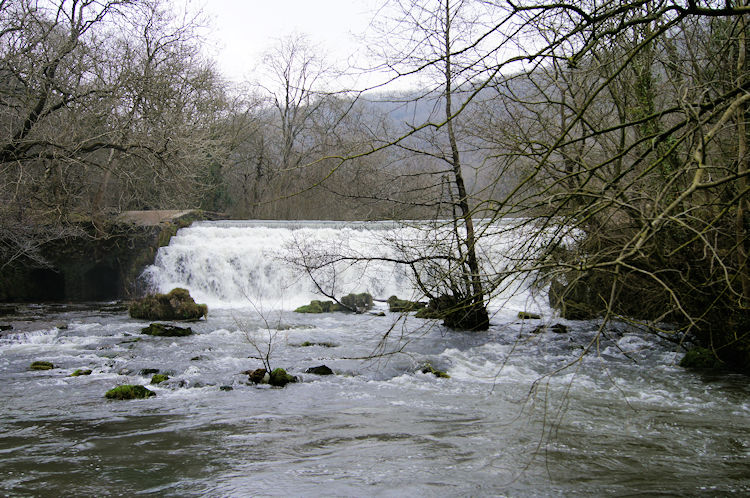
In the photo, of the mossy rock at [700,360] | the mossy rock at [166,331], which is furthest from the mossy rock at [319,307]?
the mossy rock at [700,360]

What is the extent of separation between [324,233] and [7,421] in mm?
12253

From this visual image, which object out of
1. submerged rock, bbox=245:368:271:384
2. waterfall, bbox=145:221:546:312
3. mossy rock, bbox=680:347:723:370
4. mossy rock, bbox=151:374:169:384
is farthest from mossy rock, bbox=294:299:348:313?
mossy rock, bbox=680:347:723:370

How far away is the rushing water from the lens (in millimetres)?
4180

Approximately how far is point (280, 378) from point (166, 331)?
4.15m

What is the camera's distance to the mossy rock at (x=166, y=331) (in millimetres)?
10723

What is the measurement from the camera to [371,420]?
19.2 ft

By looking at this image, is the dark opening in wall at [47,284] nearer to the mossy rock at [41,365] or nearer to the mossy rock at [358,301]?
the mossy rock at [358,301]

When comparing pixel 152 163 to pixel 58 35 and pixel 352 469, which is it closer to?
pixel 58 35

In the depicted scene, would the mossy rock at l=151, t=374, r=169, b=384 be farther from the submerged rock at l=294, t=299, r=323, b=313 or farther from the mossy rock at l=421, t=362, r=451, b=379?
the submerged rock at l=294, t=299, r=323, b=313

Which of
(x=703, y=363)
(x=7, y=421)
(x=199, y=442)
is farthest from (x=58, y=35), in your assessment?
(x=703, y=363)

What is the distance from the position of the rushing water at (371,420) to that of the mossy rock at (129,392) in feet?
0.43

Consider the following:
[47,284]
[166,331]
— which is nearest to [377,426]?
[166,331]

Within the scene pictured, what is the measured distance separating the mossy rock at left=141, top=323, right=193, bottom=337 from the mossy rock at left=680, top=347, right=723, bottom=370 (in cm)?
797

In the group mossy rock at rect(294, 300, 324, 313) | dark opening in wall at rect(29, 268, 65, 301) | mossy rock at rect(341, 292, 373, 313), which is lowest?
mossy rock at rect(294, 300, 324, 313)
